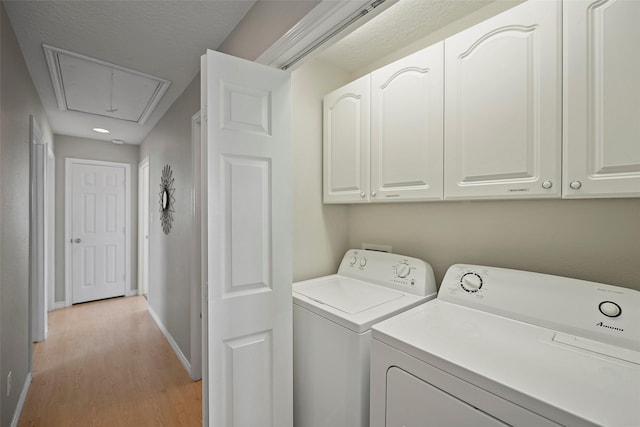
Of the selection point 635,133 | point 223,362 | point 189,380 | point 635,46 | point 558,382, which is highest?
point 635,46

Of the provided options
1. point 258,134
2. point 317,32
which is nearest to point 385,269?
point 258,134

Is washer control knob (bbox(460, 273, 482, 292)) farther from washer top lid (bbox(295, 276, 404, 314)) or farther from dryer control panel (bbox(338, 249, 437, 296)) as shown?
washer top lid (bbox(295, 276, 404, 314))

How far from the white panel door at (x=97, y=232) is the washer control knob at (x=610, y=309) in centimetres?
539

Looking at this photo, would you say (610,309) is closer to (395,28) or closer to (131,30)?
(395,28)

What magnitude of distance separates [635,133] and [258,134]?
4.63 feet

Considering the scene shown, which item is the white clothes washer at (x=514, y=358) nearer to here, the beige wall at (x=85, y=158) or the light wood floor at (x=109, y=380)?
the light wood floor at (x=109, y=380)

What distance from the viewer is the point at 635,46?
89 centimetres

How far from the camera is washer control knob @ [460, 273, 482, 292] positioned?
4.32 feet

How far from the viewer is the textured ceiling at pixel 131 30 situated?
1526 mm

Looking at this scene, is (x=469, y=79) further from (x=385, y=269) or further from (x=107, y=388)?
(x=107, y=388)

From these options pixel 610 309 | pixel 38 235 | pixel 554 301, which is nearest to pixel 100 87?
pixel 38 235

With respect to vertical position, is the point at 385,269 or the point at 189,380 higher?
the point at 385,269

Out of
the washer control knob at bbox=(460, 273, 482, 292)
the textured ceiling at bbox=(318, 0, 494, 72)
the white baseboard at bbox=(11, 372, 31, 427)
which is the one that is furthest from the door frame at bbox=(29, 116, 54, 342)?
the washer control knob at bbox=(460, 273, 482, 292)

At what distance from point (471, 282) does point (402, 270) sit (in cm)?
38
